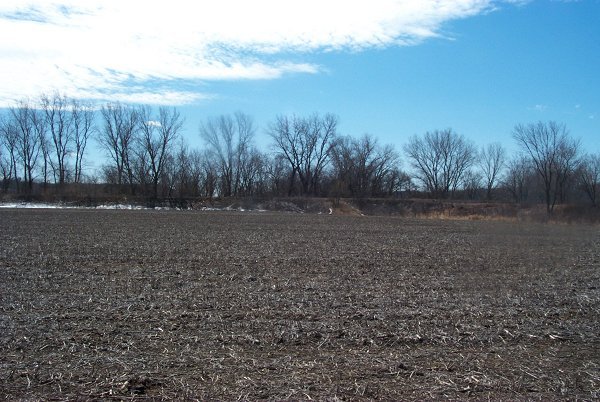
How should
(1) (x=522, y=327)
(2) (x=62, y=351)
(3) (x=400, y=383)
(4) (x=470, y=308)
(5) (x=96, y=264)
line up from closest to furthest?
(3) (x=400, y=383), (2) (x=62, y=351), (1) (x=522, y=327), (4) (x=470, y=308), (5) (x=96, y=264)

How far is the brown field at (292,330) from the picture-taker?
552cm

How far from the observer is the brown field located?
5.52m

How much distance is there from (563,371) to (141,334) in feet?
18.3

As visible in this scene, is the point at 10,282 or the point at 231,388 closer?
the point at 231,388

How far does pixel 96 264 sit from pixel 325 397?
11.3 m

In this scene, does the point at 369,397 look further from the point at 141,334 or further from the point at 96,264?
the point at 96,264

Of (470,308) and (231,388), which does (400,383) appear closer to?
(231,388)

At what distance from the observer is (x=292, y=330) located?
301 inches

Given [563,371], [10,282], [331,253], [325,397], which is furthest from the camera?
[331,253]

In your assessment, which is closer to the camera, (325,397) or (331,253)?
(325,397)

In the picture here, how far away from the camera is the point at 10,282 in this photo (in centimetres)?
1138

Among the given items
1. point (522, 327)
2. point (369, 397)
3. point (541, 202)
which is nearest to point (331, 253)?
point (522, 327)

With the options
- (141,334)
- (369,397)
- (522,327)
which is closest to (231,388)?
(369,397)

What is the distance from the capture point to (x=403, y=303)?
977cm
